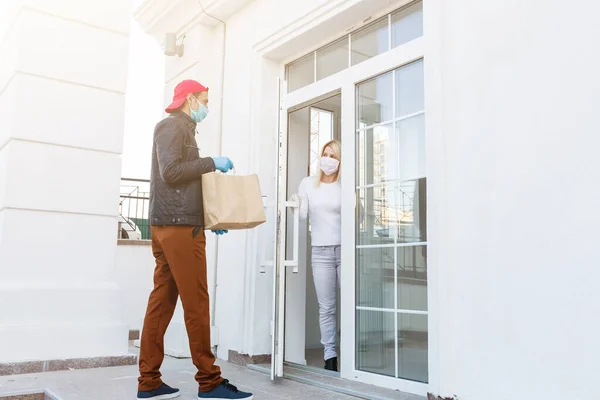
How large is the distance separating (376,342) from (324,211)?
101 cm

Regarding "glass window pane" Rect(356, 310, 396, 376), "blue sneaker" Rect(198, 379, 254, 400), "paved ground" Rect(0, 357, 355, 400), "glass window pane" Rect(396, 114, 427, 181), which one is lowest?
"paved ground" Rect(0, 357, 355, 400)

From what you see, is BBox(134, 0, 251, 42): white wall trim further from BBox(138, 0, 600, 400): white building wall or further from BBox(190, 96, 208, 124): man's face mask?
BBox(138, 0, 600, 400): white building wall

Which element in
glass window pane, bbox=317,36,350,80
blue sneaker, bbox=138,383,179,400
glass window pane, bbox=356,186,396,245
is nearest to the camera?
blue sneaker, bbox=138,383,179,400

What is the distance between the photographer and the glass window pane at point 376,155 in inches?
133

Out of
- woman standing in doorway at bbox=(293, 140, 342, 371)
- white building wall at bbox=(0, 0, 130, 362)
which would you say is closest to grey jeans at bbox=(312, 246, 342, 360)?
woman standing in doorway at bbox=(293, 140, 342, 371)

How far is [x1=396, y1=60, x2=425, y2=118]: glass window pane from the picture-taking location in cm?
319

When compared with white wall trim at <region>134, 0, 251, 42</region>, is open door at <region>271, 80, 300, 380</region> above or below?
below

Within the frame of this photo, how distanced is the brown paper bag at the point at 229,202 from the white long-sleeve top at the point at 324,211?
0.99m

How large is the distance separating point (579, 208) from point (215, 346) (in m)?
3.22

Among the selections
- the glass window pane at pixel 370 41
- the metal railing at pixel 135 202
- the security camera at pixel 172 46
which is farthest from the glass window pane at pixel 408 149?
the metal railing at pixel 135 202

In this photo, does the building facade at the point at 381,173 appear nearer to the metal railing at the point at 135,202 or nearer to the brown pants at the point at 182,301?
the brown pants at the point at 182,301

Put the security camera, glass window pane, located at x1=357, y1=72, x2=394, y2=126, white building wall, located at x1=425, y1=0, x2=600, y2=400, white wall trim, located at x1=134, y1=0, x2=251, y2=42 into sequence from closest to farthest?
white building wall, located at x1=425, y1=0, x2=600, y2=400 < glass window pane, located at x1=357, y1=72, x2=394, y2=126 < white wall trim, located at x1=134, y1=0, x2=251, y2=42 < the security camera

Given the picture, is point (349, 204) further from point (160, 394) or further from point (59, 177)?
point (59, 177)

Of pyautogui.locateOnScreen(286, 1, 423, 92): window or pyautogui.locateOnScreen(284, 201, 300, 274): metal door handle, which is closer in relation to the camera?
pyautogui.locateOnScreen(286, 1, 423, 92): window
